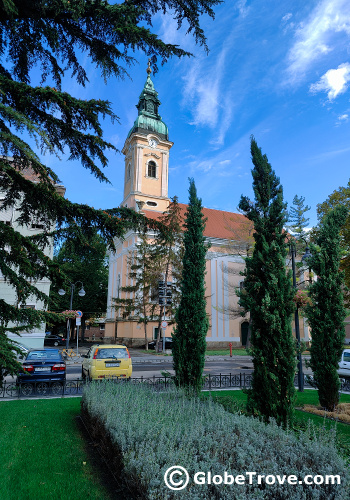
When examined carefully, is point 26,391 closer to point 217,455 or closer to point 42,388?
point 42,388

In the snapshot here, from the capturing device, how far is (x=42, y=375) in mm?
11719

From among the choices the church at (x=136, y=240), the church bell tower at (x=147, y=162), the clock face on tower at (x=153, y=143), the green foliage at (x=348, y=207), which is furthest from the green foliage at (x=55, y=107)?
the clock face on tower at (x=153, y=143)

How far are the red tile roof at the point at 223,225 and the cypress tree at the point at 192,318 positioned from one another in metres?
29.1

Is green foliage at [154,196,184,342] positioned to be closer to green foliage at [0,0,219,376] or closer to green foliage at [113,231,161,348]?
green foliage at [113,231,161,348]

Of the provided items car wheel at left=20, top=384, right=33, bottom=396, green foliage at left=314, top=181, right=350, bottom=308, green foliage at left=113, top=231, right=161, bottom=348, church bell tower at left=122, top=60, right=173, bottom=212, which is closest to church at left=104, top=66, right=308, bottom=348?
church bell tower at left=122, top=60, right=173, bottom=212

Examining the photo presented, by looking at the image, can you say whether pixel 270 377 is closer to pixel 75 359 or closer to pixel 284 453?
pixel 284 453

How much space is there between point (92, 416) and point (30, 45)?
7.79 m

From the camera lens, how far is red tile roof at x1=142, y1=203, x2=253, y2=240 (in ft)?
132

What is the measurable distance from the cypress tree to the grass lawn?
3.30 m

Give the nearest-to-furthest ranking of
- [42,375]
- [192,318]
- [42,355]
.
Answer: [192,318]
[42,375]
[42,355]

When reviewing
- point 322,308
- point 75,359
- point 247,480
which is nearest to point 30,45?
point 247,480

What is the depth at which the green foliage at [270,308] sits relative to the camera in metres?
6.45

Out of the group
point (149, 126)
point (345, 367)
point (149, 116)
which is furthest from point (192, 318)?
point (149, 116)

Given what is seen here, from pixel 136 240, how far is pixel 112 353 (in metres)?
26.0
